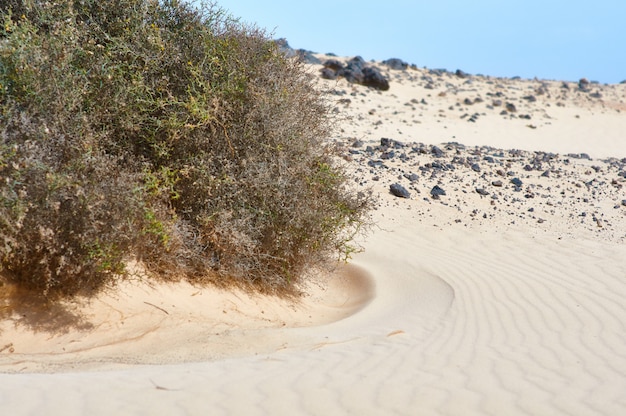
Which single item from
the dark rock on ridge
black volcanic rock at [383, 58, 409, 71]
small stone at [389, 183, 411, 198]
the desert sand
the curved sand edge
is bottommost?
the curved sand edge

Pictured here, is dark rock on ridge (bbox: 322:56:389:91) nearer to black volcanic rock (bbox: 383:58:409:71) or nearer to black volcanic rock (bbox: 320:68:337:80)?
black volcanic rock (bbox: 320:68:337:80)

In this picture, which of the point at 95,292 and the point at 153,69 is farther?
the point at 153,69

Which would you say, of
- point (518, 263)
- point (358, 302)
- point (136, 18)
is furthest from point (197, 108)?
point (518, 263)

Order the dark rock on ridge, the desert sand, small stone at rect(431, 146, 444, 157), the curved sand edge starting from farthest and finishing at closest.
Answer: the dark rock on ridge → small stone at rect(431, 146, 444, 157) → the curved sand edge → the desert sand

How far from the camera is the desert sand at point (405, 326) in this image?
3.85 m

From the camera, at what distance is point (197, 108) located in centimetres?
617

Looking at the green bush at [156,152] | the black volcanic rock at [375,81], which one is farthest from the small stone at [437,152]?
the black volcanic rock at [375,81]

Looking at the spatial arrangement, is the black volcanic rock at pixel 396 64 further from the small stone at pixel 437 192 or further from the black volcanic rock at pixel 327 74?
the small stone at pixel 437 192

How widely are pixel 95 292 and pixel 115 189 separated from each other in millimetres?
1073

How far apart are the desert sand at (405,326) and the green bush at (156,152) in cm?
52

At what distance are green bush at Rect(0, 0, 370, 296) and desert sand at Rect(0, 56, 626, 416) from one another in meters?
0.52

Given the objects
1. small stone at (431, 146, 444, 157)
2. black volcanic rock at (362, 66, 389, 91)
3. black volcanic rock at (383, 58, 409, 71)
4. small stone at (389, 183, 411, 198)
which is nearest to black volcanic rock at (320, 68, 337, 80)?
black volcanic rock at (362, 66, 389, 91)

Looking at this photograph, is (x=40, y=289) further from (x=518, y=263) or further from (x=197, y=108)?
(x=518, y=263)

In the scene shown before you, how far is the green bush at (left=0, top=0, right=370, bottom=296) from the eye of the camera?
209 inches
